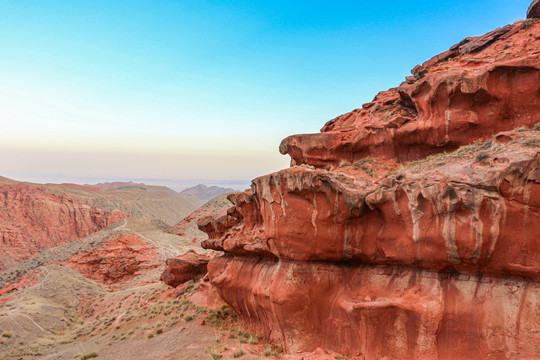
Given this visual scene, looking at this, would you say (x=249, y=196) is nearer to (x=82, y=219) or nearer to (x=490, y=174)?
(x=490, y=174)

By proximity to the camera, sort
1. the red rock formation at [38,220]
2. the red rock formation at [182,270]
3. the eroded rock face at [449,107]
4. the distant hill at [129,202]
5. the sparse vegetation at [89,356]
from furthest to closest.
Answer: the distant hill at [129,202] → the red rock formation at [38,220] → the red rock formation at [182,270] → the sparse vegetation at [89,356] → the eroded rock face at [449,107]

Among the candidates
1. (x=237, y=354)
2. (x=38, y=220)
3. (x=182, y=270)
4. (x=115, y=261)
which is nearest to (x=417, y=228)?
(x=237, y=354)

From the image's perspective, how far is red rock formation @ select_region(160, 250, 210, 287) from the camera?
26.0 metres

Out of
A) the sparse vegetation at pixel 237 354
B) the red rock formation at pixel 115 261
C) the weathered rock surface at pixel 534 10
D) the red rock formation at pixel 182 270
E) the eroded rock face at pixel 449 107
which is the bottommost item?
the red rock formation at pixel 115 261

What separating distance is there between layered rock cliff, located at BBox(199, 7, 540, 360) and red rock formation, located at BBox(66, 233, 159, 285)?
1269 inches

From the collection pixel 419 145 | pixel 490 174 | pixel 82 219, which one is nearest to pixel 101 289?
pixel 419 145

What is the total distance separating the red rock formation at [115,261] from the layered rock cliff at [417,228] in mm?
32238

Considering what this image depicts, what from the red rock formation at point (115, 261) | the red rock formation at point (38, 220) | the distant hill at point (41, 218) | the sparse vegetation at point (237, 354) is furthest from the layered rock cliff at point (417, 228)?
the red rock formation at point (38, 220)

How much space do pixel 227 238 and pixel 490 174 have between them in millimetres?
13423

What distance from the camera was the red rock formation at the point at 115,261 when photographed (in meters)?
44.1

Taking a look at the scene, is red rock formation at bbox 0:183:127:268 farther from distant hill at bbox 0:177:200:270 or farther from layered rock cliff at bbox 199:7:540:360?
layered rock cliff at bbox 199:7:540:360

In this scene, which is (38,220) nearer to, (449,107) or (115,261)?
(115,261)

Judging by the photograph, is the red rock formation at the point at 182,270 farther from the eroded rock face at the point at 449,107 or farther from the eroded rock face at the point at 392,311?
the eroded rock face at the point at 449,107

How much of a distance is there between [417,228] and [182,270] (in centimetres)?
2067
